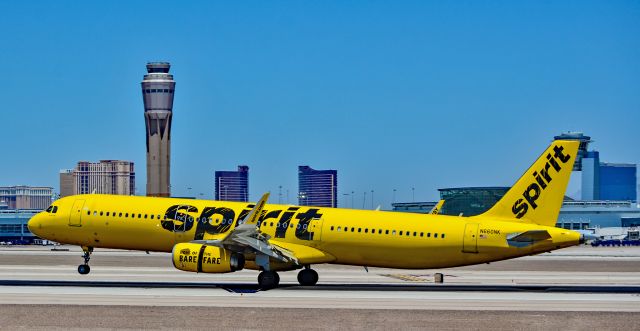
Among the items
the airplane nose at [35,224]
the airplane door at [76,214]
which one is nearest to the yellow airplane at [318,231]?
the airplane door at [76,214]

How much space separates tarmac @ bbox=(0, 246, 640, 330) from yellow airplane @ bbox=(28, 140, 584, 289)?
1.78m

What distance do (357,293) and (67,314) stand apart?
17.2 metres

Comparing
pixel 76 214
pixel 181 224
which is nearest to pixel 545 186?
pixel 181 224

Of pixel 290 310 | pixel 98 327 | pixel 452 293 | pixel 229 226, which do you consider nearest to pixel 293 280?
pixel 229 226

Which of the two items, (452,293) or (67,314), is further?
(452,293)

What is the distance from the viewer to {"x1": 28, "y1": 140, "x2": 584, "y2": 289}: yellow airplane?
5716 centimetres

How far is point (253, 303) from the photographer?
49.7 meters

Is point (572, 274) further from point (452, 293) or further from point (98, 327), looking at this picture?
point (98, 327)

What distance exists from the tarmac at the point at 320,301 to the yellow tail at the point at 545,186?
437cm

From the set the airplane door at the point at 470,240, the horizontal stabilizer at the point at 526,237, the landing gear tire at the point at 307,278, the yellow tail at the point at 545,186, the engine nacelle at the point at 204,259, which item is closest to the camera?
the horizontal stabilizer at the point at 526,237

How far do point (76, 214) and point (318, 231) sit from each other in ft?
51.2

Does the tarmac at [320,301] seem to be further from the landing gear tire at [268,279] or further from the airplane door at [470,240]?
the airplane door at [470,240]

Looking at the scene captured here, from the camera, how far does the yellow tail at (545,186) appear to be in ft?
189

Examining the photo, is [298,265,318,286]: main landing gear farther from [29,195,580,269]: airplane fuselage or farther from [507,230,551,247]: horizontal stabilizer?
[507,230,551,247]: horizontal stabilizer
